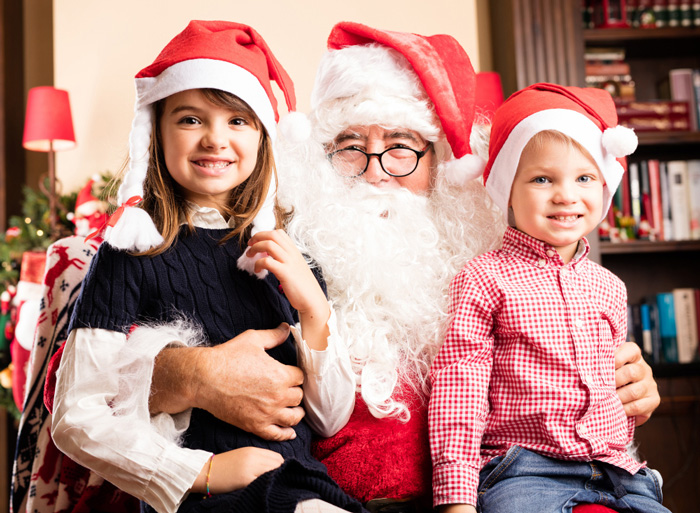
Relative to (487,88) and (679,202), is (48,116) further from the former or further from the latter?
(679,202)

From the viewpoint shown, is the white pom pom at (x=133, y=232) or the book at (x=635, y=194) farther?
the book at (x=635, y=194)

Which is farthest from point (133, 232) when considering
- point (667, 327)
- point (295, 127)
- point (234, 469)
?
point (667, 327)

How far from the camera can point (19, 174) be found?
4.33 meters

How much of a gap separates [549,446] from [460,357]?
10.2 inches

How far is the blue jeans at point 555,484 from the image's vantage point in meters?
1.29

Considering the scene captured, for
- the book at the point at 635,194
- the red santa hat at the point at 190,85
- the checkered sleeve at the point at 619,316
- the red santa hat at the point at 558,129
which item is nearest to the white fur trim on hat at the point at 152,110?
the red santa hat at the point at 190,85

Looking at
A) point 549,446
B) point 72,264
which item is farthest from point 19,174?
point 549,446

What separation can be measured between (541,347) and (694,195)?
2.44 metres

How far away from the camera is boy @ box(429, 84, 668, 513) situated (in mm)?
1336

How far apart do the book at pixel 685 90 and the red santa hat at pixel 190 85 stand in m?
2.72

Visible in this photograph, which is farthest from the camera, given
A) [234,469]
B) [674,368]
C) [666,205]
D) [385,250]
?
[666,205]

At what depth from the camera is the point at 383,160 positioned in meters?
1.73

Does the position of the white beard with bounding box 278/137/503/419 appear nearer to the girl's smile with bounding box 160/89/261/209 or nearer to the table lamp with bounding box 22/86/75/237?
the girl's smile with bounding box 160/89/261/209

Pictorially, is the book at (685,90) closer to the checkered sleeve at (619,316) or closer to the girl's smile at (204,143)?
the checkered sleeve at (619,316)
